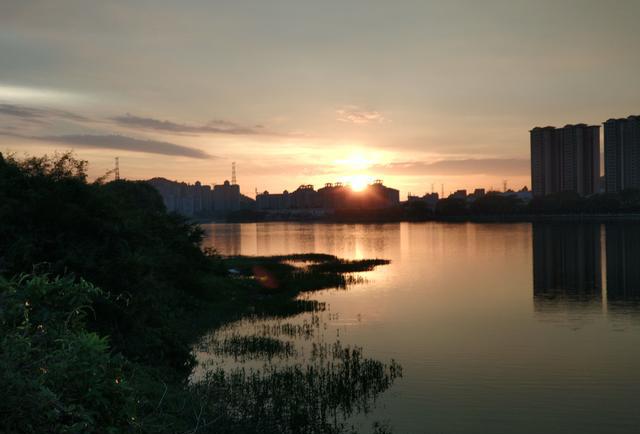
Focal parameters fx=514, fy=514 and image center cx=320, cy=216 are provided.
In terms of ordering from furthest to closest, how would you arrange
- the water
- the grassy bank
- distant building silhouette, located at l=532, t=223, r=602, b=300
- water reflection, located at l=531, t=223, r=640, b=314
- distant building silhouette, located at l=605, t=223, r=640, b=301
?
distant building silhouette, located at l=532, t=223, r=602, b=300
distant building silhouette, located at l=605, t=223, r=640, b=301
water reflection, located at l=531, t=223, r=640, b=314
the water
the grassy bank

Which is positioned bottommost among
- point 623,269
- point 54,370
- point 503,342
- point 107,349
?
point 503,342

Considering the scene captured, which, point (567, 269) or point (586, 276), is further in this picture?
point (567, 269)

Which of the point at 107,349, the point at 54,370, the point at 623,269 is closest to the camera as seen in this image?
the point at 54,370

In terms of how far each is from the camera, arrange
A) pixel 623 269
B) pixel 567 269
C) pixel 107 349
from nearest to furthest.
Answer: pixel 107 349 → pixel 623 269 → pixel 567 269

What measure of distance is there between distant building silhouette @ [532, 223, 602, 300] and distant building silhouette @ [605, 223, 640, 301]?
4.00 feet

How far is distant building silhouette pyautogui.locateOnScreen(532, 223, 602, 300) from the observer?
47.8 meters

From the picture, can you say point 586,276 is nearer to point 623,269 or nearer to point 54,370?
point 623,269

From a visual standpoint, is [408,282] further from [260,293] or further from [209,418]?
[209,418]

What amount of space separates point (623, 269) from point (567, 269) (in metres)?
5.92

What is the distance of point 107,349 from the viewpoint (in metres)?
15.6

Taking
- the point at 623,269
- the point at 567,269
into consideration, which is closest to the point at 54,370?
the point at 567,269

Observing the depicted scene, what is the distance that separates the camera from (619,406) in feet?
69.2

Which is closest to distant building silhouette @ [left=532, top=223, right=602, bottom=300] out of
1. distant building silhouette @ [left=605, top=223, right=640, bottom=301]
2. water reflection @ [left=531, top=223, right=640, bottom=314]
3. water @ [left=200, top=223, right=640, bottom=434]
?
water reflection @ [left=531, top=223, right=640, bottom=314]

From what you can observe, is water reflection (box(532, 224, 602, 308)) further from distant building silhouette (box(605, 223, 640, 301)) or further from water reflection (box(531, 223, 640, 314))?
distant building silhouette (box(605, 223, 640, 301))
